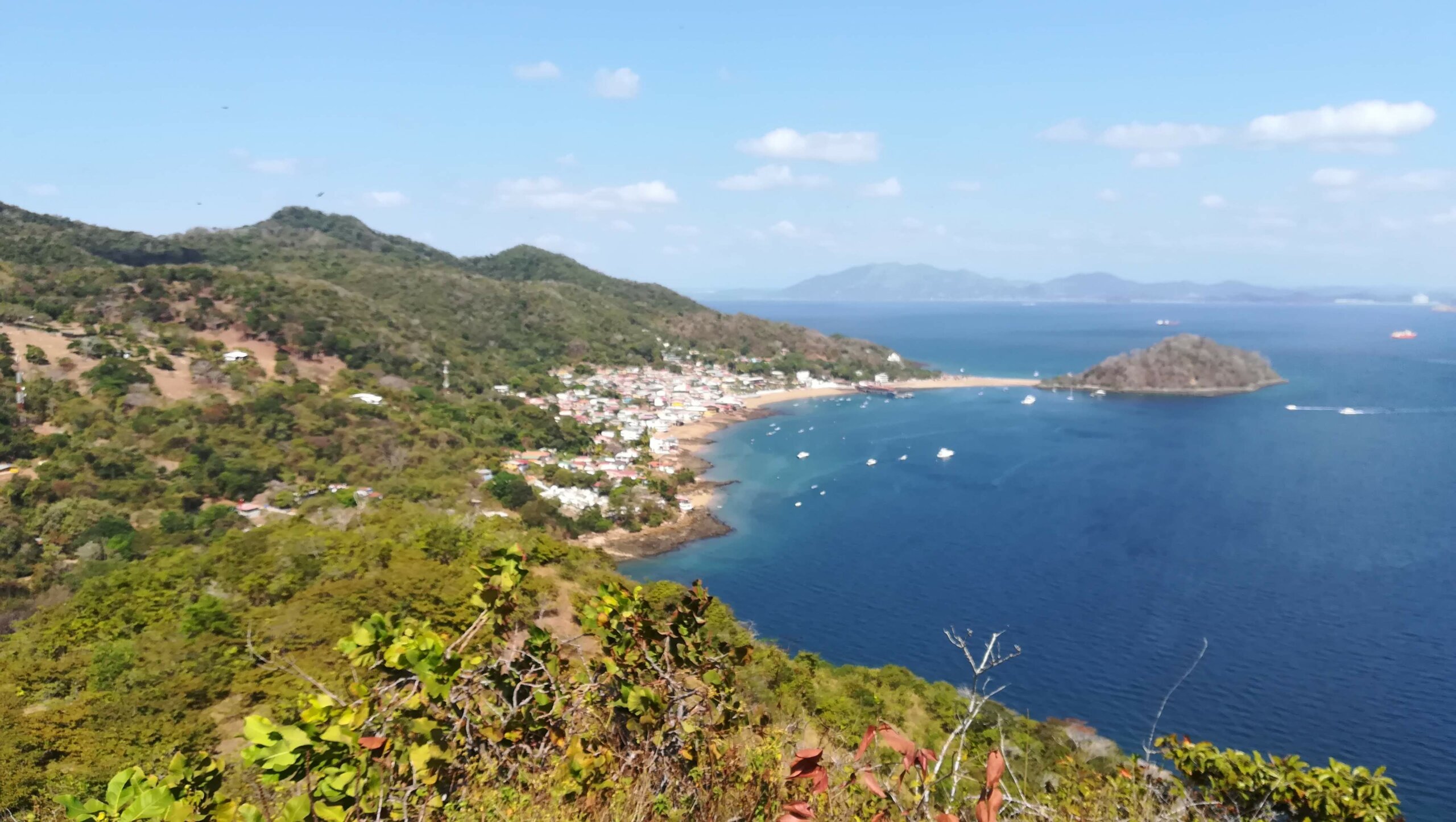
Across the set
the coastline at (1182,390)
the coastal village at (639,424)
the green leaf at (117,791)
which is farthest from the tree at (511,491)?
the coastline at (1182,390)

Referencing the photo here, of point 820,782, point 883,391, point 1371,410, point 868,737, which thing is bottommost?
point 1371,410

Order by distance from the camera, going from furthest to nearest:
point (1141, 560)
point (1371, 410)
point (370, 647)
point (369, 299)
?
1. point (369, 299)
2. point (1371, 410)
3. point (1141, 560)
4. point (370, 647)

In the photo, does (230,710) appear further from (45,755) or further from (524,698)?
(524,698)

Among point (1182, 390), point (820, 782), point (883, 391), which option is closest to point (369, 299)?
point (883, 391)

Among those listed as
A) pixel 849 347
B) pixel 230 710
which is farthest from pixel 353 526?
pixel 849 347

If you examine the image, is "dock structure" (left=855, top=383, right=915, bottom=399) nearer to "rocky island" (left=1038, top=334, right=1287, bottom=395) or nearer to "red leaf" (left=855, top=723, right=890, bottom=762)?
"rocky island" (left=1038, top=334, right=1287, bottom=395)

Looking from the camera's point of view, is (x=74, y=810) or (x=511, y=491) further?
(x=511, y=491)

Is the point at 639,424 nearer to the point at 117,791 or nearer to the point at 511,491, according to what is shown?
the point at 511,491
